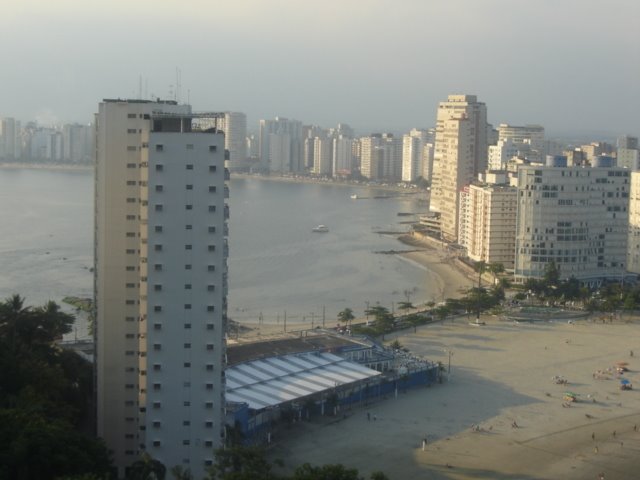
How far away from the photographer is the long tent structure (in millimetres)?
9805

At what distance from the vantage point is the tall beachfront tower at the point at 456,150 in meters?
25.6

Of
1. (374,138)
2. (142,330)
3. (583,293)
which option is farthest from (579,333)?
(374,138)

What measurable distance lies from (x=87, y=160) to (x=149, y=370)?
51462 millimetres

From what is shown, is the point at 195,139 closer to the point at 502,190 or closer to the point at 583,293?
the point at 583,293

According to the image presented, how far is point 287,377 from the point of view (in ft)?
34.6

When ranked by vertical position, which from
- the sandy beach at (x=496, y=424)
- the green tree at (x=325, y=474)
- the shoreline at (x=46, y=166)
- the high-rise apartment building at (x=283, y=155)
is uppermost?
the high-rise apartment building at (x=283, y=155)

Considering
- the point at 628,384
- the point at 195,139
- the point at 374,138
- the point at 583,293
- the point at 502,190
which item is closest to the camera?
the point at 195,139

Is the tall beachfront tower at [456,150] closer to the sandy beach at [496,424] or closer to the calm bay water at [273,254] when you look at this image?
the calm bay water at [273,254]

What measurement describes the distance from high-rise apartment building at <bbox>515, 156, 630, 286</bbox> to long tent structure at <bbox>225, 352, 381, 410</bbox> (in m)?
7.07

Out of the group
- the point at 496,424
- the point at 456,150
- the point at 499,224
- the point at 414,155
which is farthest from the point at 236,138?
the point at 496,424

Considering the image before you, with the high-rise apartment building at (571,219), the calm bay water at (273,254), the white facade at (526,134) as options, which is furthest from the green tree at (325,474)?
the white facade at (526,134)

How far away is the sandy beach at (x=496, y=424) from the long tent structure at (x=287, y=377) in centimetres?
34

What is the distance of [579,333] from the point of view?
14.6 m

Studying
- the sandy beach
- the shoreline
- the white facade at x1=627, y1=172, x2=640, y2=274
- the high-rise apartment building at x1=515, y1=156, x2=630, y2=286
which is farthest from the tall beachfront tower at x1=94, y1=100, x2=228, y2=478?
the shoreline
